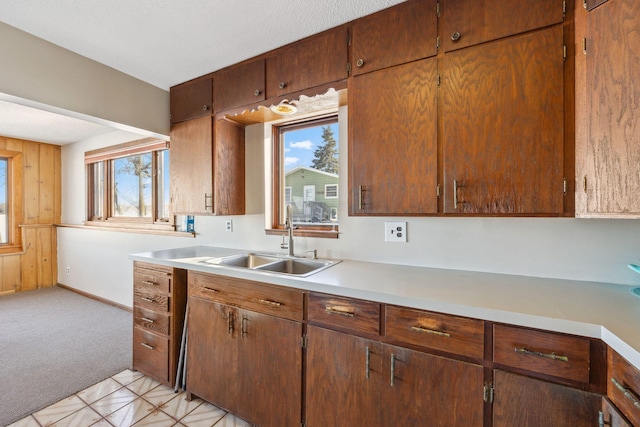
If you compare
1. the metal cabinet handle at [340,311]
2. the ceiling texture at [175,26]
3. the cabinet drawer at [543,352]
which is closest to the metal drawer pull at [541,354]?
the cabinet drawer at [543,352]

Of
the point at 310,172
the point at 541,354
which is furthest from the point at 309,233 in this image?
the point at 541,354

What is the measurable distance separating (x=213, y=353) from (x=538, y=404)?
1628mm

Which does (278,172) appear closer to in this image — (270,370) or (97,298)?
(270,370)

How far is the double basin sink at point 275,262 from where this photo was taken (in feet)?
6.29

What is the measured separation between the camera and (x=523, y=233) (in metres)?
1.47

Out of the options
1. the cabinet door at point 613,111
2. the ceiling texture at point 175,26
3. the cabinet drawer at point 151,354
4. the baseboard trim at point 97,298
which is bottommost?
the baseboard trim at point 97,298

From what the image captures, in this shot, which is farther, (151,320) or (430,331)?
(151,320)

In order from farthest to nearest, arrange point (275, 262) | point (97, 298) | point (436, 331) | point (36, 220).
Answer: point (36, 220)
point (97, 298)
point (275, 262)
point (436, 331)

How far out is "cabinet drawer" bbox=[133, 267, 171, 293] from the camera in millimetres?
1962

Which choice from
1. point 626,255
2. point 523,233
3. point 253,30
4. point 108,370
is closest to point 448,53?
point 523,233

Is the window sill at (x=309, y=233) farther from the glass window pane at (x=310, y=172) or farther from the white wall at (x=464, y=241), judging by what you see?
the glass window pane at (x=310, y=172)

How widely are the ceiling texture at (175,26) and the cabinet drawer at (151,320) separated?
1826 millimetres

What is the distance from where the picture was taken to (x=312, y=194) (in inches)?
89.3

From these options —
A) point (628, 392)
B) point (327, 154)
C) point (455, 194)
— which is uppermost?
point (327, 154)
